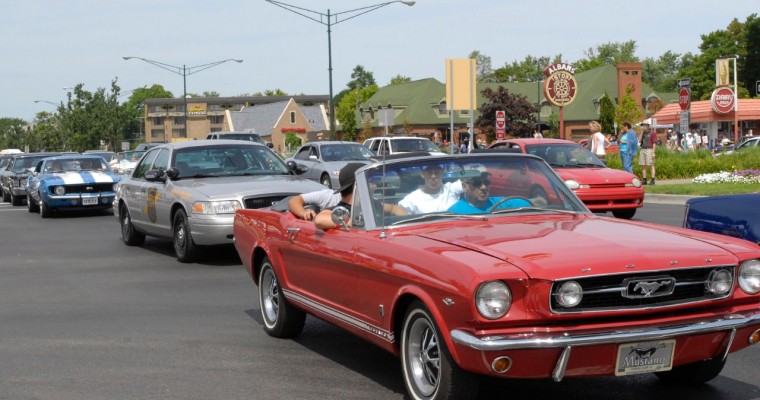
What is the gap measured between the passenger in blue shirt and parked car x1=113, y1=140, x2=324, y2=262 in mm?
6220

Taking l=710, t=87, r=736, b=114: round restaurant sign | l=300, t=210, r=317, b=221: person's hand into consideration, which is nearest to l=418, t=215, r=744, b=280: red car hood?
l=300, t=210, r=317, b=221: person's hand

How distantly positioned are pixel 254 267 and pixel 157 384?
1.95 metres

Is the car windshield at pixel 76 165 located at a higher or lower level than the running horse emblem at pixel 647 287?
higher

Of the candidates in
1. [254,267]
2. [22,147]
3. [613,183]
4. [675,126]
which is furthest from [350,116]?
[254,267]

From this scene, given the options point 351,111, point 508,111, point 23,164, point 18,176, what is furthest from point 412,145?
point 351,111

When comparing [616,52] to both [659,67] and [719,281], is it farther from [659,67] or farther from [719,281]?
[719,281]

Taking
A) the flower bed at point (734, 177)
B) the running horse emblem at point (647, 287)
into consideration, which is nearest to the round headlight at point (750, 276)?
the running horse emblem at point (647, 287)

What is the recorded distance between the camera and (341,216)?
6.33 meters

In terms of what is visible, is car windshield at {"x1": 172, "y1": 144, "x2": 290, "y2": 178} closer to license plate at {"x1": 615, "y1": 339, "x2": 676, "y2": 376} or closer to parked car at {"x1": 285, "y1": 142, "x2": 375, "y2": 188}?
license plate at {"x1": 615, "y1": 339, "x2": 676, "y2": 376}

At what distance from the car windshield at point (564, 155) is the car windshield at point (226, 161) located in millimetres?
6637

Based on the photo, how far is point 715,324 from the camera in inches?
199

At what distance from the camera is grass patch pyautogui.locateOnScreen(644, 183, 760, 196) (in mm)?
22891

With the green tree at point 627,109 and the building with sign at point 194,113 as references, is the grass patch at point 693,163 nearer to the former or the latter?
the green tree at point 627,109

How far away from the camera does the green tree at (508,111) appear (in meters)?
81.2
